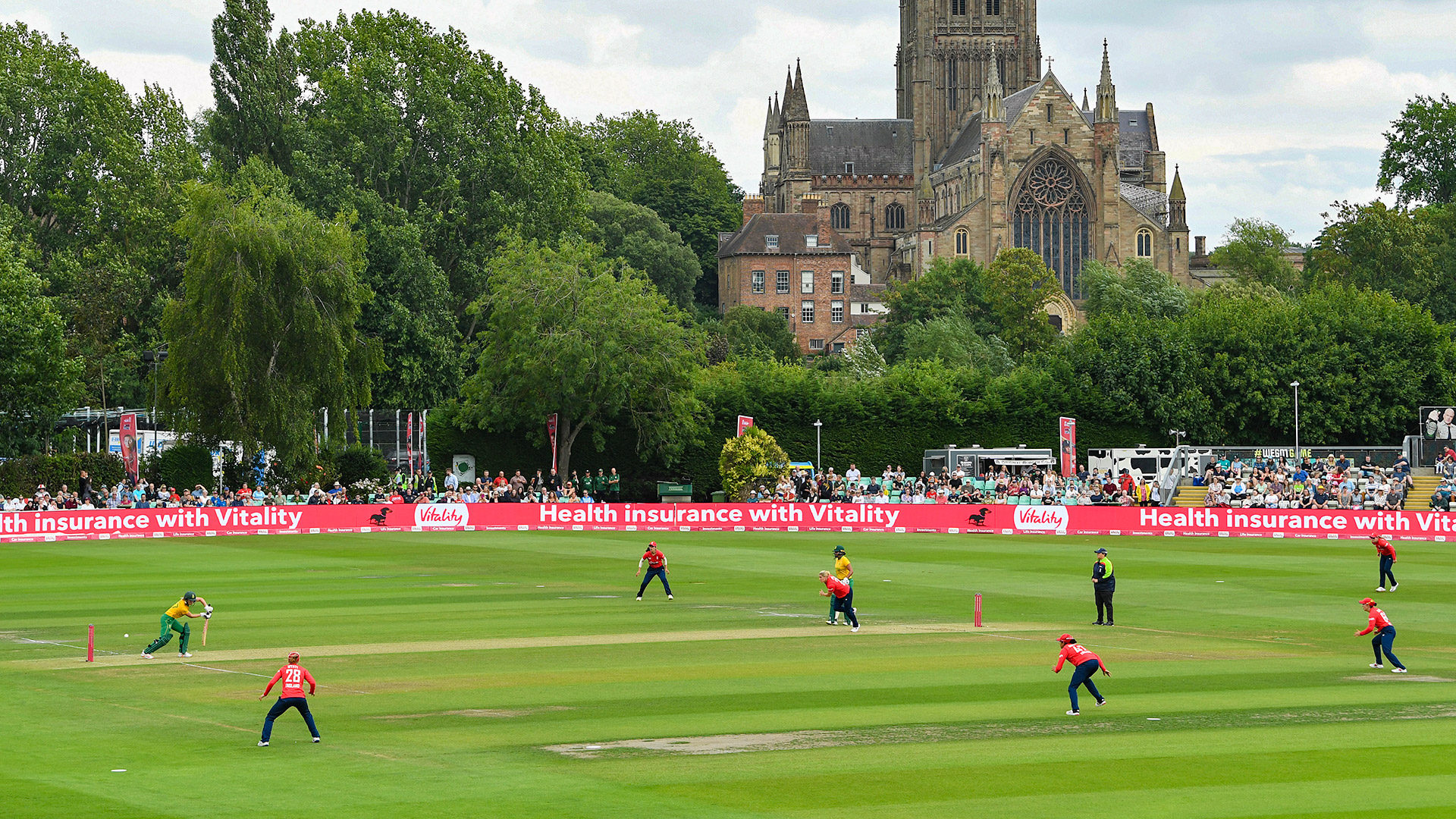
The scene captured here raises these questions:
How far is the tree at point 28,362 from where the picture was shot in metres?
62.2

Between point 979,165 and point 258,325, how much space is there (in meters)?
84.7

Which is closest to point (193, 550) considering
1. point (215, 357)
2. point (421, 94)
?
point (215, 357)

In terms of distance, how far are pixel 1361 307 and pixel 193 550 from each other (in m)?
57.3

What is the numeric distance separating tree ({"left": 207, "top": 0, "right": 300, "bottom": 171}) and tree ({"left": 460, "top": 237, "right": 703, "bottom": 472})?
1780cm

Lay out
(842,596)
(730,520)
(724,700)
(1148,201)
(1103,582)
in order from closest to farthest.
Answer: (724,700) < (842,596) < (1103,582) < (730,520) < (1148,201)

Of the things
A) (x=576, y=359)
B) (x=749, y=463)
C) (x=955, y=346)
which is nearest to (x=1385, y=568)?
(x=749, y=463)

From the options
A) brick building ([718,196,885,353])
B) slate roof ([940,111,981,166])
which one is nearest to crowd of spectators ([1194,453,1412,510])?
brick building ([718,196,885,353])

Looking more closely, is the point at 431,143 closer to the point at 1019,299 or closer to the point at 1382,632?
the point at 1019,299

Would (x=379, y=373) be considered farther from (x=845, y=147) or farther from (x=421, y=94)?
(x=845, y=147)

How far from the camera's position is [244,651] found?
83.8 ft

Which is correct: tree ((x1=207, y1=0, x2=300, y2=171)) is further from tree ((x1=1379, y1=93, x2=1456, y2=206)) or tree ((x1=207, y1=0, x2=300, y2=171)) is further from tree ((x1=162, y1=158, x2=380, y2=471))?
tree ((x1=1379, y1=93, x2=1456, y2=206))

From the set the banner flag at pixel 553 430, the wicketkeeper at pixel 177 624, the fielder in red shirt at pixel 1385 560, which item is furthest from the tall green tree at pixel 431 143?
the wicketkeeper at pixel 177 624

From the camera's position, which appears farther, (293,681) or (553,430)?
(553,430)

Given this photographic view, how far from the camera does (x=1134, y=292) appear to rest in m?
102
